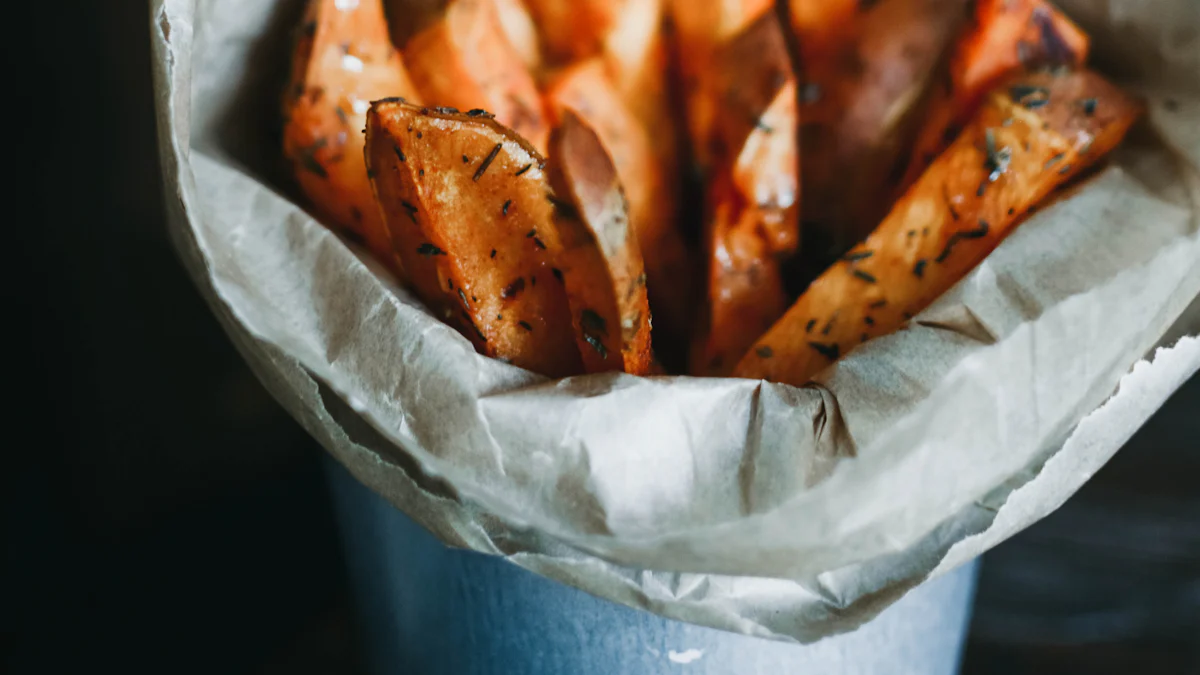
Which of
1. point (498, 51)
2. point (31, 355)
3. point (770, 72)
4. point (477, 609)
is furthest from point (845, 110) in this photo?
point (31, 355)

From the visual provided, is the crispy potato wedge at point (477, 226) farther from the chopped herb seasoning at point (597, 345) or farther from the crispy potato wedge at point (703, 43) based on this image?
the crispy potato wedge at point (703, 43)

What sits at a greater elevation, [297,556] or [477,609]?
[477,609]

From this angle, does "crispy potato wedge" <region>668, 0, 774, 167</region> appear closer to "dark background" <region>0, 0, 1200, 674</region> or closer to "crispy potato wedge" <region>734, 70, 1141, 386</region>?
"crispy potato wedge" <region>734, 70, 1141, 386</region>

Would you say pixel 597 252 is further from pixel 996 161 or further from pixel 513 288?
pixel 996 161

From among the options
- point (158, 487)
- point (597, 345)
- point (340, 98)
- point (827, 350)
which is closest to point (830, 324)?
point (827, 350)

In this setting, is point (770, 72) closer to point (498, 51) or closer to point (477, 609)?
point (498, 51)

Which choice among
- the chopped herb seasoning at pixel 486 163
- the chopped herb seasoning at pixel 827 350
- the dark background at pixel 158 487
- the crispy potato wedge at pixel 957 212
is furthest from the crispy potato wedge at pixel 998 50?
the dark background at pixel 158 487

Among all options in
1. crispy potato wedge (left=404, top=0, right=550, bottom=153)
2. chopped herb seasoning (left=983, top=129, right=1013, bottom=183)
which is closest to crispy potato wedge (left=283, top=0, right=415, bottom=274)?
crispy potato wedge (left=404, top=0, right=550, bottom=153)

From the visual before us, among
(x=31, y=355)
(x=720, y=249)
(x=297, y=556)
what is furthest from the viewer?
(x=297, y=556)
